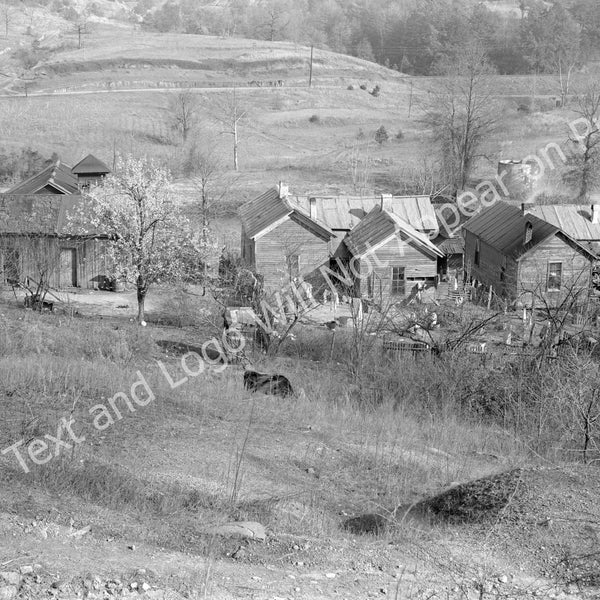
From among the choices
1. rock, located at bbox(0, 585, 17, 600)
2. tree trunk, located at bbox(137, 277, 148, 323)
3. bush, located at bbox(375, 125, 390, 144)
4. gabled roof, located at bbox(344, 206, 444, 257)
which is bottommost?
tree trunk, located at bbox(137, 277, 148, 323)

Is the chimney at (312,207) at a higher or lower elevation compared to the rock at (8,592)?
higher

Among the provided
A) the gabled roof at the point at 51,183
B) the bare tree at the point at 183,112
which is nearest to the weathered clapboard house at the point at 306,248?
the gabled roof at the point at 51,183

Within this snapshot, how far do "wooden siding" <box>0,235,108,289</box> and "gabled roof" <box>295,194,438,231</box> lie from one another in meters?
7.76

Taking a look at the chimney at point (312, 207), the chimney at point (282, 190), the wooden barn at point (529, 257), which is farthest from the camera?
the chimney at point (312, 207)

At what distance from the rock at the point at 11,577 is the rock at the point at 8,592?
6 centimetres

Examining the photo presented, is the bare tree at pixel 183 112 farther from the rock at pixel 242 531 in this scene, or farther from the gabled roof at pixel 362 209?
the rock at pixel 242 531

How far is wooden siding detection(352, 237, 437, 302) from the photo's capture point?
94.9 ft

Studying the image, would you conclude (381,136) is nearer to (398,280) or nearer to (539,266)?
(398,280)

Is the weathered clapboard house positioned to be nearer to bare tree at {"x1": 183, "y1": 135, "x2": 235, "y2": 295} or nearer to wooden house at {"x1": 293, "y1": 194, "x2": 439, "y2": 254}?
wooden house at {"x1": 293, "y1": 194, "x2": 439, "y2": 254}

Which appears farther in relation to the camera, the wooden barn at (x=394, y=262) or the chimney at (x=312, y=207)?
the chimney at (x=312, y=207)

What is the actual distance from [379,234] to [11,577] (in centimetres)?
2341

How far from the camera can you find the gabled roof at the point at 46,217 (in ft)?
91.8

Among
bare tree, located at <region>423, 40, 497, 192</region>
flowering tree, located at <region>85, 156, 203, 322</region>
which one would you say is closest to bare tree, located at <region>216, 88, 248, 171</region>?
bare tree, located at <region>423, 40, 497, 192</region>

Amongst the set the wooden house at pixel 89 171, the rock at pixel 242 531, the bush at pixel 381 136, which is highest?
the bush at pixel 381 136
